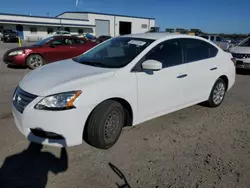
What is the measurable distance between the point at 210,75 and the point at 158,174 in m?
2.57

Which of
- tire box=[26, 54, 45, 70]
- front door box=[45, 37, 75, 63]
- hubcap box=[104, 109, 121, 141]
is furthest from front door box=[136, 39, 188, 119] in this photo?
tire box=[26, 54, 45, 70]

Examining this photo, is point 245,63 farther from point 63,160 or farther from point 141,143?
point 63,160

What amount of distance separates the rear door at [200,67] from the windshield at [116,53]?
2.96 ft

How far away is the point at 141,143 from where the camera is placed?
3.50 metres

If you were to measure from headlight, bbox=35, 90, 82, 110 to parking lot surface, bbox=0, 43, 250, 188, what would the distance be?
2.43ft

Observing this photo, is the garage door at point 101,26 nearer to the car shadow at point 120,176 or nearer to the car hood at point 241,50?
the car hood at point 241,50

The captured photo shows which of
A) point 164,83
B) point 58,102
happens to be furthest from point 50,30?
point 58,102

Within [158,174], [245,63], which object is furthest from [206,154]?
[245,63]

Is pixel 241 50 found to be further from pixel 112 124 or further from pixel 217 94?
pixel 112 124

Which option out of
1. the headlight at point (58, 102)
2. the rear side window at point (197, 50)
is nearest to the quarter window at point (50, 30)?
the rear side window at point (197, 50)

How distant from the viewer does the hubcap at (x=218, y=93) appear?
4895 mm

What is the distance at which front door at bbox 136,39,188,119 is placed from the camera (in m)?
3.46

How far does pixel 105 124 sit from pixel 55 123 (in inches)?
26.3

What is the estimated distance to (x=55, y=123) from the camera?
109 inches
